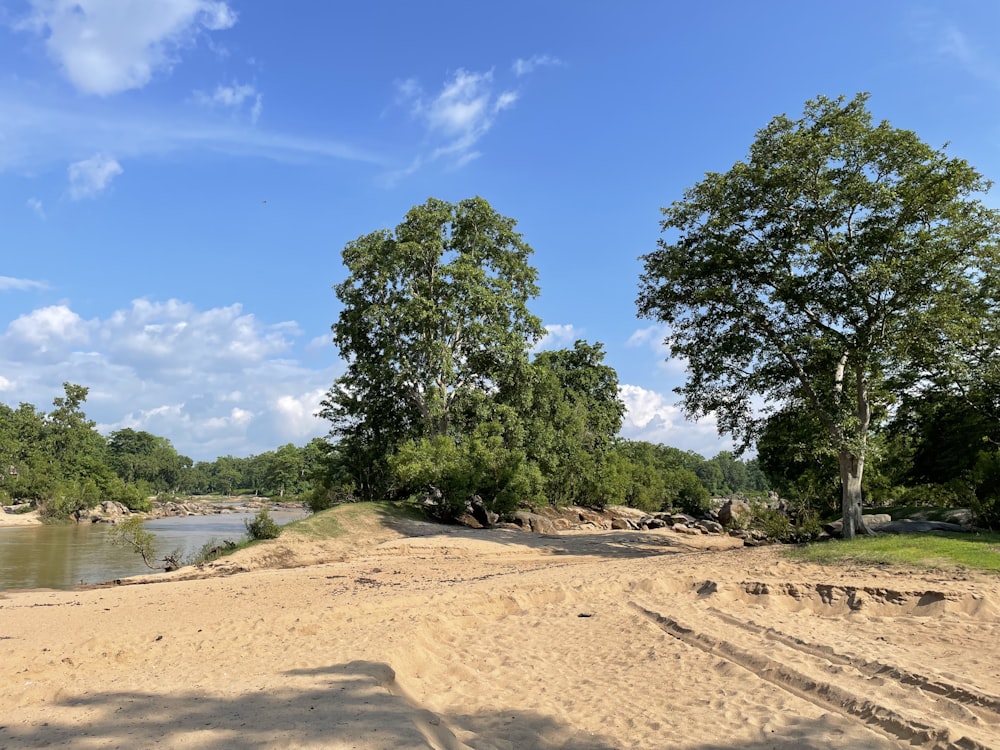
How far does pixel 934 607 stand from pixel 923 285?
Answer: 33.9 ft

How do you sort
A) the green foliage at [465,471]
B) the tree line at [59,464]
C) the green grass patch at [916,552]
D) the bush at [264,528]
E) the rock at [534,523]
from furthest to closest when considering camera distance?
1. the tree line at [59,464]
2. the rock at [534,523]
3. the green foliage at [465,471]
4. the bush at [264,528]
5. the green grass patch at [916,552]

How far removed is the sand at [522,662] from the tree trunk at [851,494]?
517 cm

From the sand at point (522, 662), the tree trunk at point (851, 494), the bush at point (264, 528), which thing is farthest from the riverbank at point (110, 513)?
the tree trunk at point (851, 494)

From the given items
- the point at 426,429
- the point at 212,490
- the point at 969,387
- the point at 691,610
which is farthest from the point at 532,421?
the point at 212,490

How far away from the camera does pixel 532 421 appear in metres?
34.7

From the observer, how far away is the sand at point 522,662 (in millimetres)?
5723

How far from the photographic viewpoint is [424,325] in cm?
3191

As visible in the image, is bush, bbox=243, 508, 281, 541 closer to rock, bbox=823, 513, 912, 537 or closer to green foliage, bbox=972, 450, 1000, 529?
rock, bbox=823, 513, 912, 537

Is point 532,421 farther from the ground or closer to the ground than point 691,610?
farther from the ground

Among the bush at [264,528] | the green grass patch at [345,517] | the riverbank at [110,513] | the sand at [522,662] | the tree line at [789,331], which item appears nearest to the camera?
the sand at [522,662]

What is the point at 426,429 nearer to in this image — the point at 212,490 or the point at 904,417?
the point at 904,417

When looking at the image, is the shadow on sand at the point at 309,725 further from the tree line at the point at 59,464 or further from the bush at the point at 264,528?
the tree line at the point at 59,464

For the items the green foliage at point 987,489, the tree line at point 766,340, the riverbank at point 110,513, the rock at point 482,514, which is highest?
the tree line at point 766,340

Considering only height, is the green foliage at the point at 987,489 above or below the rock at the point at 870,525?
above
